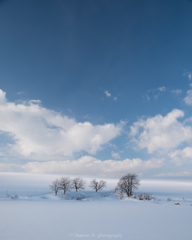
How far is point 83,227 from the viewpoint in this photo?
7559 mm

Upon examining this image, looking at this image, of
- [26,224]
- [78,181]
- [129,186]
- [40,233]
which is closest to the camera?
[40,233]

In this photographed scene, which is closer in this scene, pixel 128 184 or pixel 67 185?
pixel 128 184

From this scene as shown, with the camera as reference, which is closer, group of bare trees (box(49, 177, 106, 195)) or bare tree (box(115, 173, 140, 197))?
bare tree (box(115, 173, 140, 197))

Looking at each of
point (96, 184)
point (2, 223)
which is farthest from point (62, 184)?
point (2, 223)

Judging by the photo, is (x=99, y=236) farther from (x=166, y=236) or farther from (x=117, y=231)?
(x=166, y=236)

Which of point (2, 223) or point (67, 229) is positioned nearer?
point (67, 229)

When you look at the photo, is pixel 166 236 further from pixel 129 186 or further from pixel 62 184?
pixel 62 184

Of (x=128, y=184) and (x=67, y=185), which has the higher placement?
(x=128, y=184)

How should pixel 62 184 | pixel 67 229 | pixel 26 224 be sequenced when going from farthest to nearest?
pixel 62 184, pixel 26 224, pixel 67 229

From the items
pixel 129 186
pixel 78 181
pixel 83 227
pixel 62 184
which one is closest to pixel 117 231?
pixel 83 227

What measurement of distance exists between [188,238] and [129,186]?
37.7 meters

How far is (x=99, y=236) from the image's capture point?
253 inches

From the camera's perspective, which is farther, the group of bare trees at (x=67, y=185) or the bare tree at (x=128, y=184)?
the group of bare trees at (x=67, y=185)

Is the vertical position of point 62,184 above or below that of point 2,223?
below
